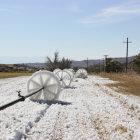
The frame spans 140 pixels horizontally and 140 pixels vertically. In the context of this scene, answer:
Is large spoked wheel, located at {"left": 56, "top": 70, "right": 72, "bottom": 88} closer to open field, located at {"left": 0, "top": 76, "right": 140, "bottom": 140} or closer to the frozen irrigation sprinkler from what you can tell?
the frozen irrigation sprinkler

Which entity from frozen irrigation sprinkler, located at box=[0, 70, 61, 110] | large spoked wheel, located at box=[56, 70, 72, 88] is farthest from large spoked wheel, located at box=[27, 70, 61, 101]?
large spoked wheel, located at box=[56, 70, 72, 88]

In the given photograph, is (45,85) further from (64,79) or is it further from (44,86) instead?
(64,79)

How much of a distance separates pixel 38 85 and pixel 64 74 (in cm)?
1154

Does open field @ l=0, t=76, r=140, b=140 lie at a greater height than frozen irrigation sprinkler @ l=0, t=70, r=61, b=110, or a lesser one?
lesser

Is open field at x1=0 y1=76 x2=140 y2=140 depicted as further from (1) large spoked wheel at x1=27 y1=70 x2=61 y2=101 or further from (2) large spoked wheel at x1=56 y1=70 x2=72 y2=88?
(2) large spoked wheel at x1=56 y1=70 x2=72 y2=88

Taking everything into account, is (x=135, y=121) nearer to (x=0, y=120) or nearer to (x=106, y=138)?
(x=106, y=138)

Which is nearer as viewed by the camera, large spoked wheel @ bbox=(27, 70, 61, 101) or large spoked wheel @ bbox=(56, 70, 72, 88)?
large spoked wheel @ bbox=(27, 70, 61, 101)

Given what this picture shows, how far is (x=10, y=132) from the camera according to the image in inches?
343

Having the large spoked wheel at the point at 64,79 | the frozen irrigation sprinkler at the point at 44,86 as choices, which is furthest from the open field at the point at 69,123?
the large spoked wheel at the point at 64,79

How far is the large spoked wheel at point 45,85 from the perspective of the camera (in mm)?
16312

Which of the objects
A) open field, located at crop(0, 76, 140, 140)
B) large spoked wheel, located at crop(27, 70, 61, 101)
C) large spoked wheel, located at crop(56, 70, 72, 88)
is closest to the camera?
open field, located at crop(0, 76, 140, 140)

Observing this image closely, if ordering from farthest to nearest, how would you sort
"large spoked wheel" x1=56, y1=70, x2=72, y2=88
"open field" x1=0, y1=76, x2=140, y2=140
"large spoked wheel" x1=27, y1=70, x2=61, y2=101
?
"large spoked wheel" x1=56, y1=70, x2=72, y2=88
"large spoked wheel" x1=27, y1=70, x2=61, y2=101
"open field" x1=0, y1=76, x2=140, y2=140

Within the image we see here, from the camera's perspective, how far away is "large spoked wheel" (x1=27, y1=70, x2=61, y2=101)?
53.5 feet

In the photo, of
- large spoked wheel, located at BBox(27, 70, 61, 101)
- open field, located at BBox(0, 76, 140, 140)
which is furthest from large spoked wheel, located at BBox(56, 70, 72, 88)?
open field, located at BBox(0, 76, 140, 140)
